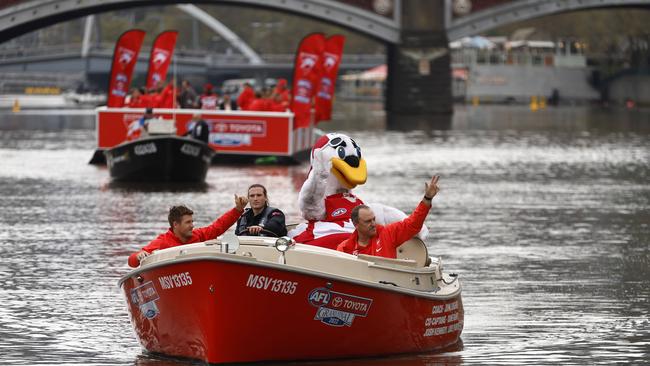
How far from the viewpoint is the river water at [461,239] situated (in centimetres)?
1278

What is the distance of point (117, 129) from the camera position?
1415 inches

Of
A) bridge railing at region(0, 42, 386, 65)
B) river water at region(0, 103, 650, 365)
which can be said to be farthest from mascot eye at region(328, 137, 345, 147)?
bridge railing at region(0, 42, 386, 65)

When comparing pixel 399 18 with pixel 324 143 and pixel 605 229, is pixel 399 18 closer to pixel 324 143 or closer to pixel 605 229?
pixel 605 229

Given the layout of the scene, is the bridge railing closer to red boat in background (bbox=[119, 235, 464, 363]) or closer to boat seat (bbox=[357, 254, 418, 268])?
red boat in background (bbox=[119, 235, 464, 363])

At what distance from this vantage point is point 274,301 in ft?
35.3

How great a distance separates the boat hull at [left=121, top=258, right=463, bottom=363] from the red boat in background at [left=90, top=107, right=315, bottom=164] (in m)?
23.9

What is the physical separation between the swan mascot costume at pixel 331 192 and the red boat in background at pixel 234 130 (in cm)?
2282

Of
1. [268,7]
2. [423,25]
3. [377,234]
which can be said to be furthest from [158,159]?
[423,25]

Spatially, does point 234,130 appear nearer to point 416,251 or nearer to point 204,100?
point 204,100

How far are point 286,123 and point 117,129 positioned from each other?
377cm

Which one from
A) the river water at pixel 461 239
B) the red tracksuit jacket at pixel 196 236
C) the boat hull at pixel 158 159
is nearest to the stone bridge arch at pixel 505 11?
the river water at pixel 461 239

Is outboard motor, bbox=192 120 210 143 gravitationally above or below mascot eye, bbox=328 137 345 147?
below

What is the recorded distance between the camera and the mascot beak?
12.5 m

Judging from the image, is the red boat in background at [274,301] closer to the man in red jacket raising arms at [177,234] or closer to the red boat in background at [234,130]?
the man in red jacket raising arms at [177,234]
